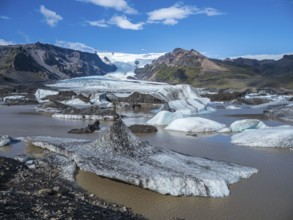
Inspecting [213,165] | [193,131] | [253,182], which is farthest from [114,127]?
[193,131]

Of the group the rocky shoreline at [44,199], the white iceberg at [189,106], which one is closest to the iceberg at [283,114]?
the white iceberg at [189,106]

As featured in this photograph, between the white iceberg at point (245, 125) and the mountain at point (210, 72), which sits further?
the mountain at point (210, 72)

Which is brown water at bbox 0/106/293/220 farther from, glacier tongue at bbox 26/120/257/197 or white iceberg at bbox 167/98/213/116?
white iceberg at bbox 167/98/213/116

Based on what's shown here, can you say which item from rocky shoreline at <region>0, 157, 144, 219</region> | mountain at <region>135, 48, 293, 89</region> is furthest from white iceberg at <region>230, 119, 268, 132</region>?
mountain at <region>135, 48, 293, 89</region>

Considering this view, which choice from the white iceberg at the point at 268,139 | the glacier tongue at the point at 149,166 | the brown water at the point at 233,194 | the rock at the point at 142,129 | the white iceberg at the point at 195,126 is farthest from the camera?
the white iceberg at the point at 195,126

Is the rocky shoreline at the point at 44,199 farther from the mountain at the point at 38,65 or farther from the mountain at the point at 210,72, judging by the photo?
the mountain at the point at 210,72

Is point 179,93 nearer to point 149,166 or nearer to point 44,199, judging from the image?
point 149,166
